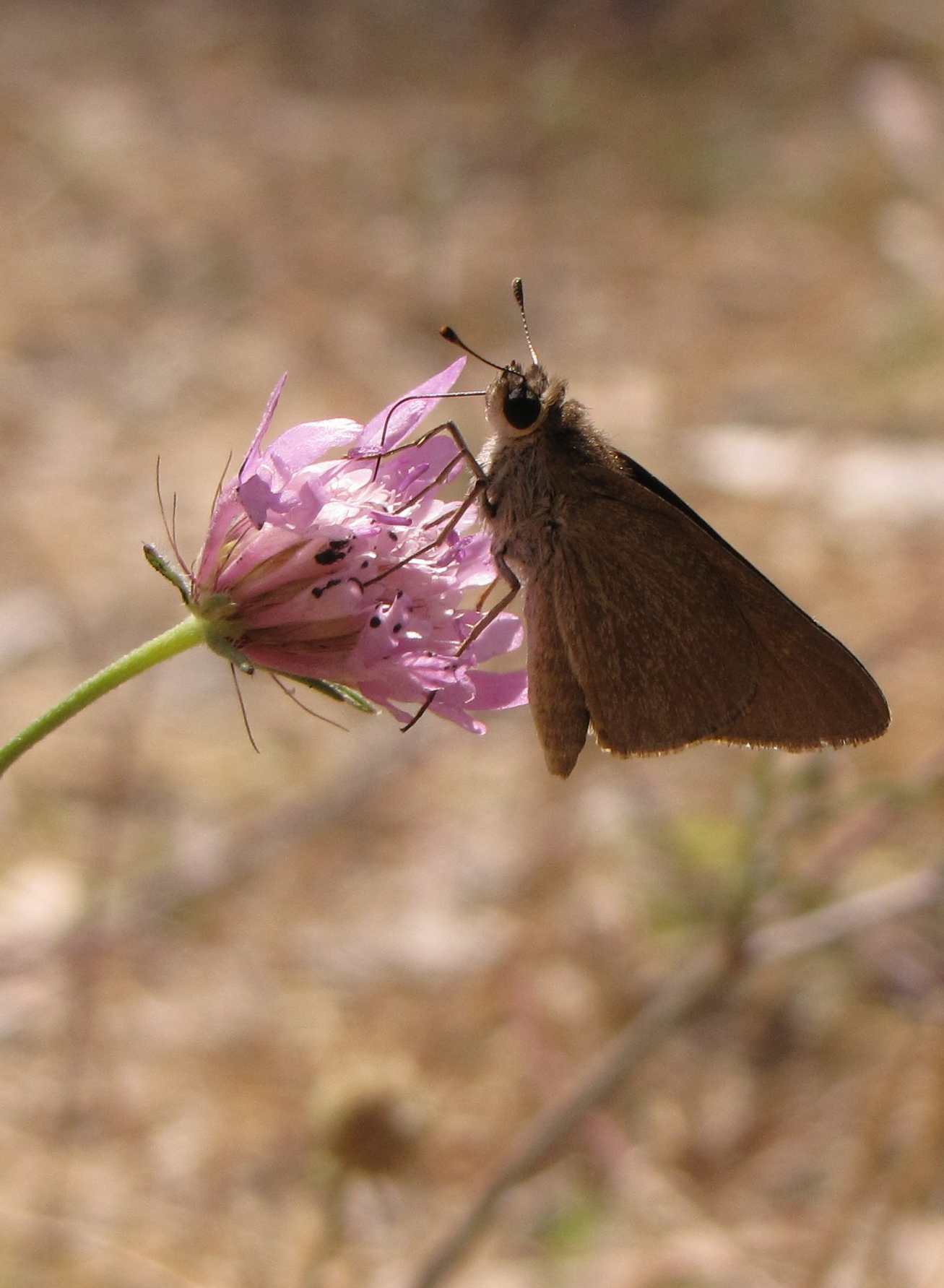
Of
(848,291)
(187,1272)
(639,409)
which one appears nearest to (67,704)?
(187,1272)

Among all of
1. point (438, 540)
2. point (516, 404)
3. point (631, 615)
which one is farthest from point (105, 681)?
point (631, 615)

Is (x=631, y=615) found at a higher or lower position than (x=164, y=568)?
higher

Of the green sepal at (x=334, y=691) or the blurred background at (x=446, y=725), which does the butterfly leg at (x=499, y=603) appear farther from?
the blurred background at (x=446, y=725)

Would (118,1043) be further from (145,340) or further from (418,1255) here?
(145,340)

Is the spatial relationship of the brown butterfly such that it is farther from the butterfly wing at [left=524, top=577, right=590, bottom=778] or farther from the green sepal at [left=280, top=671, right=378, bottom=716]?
the green sepal at [left=280, top=671, right=378, bottom=716]

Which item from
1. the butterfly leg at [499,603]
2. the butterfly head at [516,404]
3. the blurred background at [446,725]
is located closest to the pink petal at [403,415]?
the butterfly head at [516,404]

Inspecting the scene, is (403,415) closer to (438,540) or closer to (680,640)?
(438,540)

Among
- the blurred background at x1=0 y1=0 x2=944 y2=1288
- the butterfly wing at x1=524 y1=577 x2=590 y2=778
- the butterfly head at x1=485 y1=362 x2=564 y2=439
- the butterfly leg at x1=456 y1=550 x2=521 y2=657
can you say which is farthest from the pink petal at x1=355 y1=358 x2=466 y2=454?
the blurred background at x1=0 y1=0 x2=944 y2=1288
